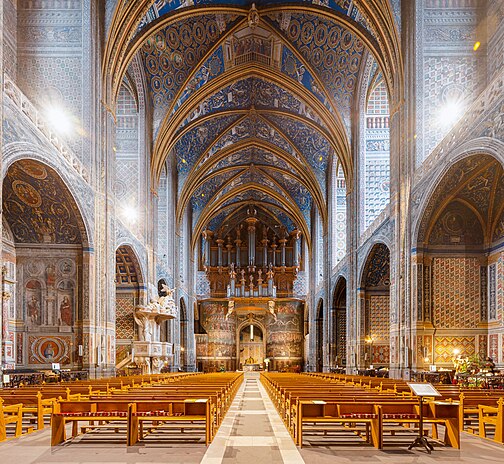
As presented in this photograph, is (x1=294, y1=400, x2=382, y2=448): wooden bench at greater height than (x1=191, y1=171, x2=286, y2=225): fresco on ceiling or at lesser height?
lesser

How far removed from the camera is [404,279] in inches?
831

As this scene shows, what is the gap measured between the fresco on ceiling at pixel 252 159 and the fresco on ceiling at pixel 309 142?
3.10 metres

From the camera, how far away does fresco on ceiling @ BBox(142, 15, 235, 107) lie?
28.4m

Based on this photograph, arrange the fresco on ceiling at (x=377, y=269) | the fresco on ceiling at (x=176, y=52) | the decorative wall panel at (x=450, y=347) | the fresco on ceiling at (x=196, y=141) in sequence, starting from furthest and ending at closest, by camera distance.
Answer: the fresco on ceiling at (x=196, y=141) → the fresco on ceiling at (x=176, y=52) → the fresco on ceiling at (x=377, y=269) → the decorative wall panel at (x=450, y=347)

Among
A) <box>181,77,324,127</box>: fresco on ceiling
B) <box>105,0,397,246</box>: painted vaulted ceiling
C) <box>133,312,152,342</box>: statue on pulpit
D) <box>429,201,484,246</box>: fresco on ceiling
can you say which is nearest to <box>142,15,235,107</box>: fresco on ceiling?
<box>105,0,397,246</box>: painted vaulted ceiling

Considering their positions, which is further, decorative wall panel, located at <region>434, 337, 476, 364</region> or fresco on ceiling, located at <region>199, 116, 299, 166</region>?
fresco on ceiling, located at <region>199, 116, 299, 166</region>

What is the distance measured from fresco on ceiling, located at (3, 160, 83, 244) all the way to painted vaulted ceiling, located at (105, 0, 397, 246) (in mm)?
6593

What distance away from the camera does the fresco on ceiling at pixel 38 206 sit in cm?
1762

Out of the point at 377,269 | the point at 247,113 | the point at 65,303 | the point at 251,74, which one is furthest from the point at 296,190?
the point at 65,303

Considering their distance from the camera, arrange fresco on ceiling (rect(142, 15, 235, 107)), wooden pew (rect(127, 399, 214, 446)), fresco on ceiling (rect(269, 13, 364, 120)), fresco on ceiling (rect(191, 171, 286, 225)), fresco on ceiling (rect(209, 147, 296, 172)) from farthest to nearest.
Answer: fresco on ceiling (rect(191, 171, 286, 225)) → fresco on ceiling (rect(209, 147, 296, 172)) → fresco on ceiling (rect(142, 15, 235, 107)) → fresco on ceiling (rect(269, 13, 364, 120)) → wooden pew (rect(127, 399, 214, 446))

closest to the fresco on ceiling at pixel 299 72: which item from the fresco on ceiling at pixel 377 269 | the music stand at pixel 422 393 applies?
the fresco on ceiling at pixel 377 269

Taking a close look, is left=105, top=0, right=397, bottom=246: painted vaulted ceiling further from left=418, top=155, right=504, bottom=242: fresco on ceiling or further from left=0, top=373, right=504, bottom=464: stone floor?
left=0, top=373, right=504, bottom=464: stone floor

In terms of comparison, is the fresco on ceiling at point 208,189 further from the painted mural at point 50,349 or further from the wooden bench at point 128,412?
the wooden bench at point 128,412

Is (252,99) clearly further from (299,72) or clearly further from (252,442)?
(252,442)
